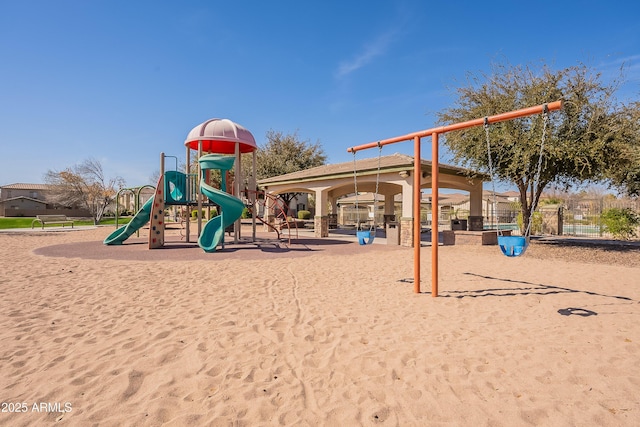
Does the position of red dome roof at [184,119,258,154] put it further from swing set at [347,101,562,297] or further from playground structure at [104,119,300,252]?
swing set at [347,101,562,297]

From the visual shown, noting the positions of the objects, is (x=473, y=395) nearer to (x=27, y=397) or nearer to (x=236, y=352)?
(x=236, y=352)

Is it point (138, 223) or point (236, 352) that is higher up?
point (138, 223)

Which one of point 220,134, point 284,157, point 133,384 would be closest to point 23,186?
point 284,157

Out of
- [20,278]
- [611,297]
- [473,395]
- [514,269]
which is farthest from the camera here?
[514,269]

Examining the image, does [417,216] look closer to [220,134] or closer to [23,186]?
[220,134]

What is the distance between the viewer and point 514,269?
9.46 m

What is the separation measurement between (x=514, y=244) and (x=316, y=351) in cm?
417

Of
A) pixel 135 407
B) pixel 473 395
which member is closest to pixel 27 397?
pixel 135 407

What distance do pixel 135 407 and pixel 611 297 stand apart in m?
8.04

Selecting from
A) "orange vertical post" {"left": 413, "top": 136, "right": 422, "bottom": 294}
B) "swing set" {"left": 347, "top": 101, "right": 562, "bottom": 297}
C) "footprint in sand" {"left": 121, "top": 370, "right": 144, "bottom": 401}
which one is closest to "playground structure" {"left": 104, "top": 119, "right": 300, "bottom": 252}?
"swing set" {"left": 347, "top": 101, "right": 562, "bottom": 297}

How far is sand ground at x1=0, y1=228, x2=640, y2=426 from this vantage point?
277 centimetres

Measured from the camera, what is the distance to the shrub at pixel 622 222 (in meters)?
17.7

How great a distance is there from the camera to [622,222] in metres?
17.9

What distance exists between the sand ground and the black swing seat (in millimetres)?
934
